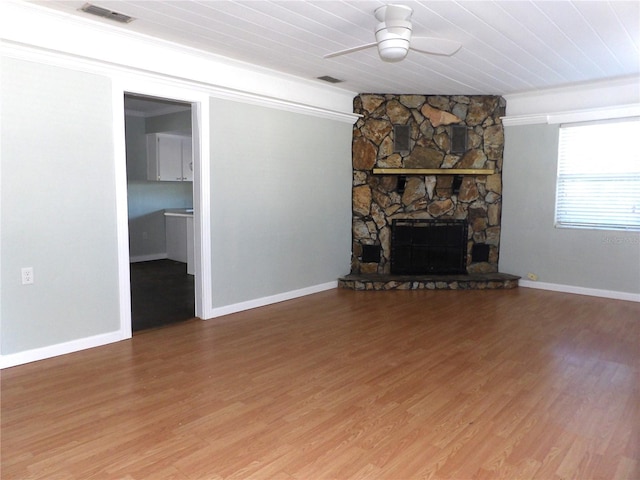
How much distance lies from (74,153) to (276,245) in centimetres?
226

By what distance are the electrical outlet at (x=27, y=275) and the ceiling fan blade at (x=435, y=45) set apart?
3109 mm

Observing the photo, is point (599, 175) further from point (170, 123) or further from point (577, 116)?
point (170, 123)

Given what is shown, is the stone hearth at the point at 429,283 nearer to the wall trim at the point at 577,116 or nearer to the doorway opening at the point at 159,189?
the wall trim at the point at 577,116

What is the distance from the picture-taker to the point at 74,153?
340cm

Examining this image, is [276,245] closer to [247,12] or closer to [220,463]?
[247,12]

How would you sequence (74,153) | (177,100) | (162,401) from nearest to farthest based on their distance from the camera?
(162,401) < (74,153) < (177,100)

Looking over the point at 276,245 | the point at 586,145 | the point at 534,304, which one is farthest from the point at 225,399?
the point at 586,145

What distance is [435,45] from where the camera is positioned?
3.20 meters

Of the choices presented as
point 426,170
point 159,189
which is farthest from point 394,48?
point 159,189

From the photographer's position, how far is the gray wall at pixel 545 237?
17.2 feet

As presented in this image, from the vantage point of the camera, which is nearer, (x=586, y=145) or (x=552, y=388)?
(x=552, y=388)

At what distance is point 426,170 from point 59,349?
4416mm

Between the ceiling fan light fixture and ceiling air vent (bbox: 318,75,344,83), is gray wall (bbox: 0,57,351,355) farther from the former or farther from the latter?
the ceiling fan light fixture

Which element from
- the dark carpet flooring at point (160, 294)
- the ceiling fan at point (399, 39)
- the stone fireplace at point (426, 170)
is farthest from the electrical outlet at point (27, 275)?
the stone fireplace at point (426, 170)
